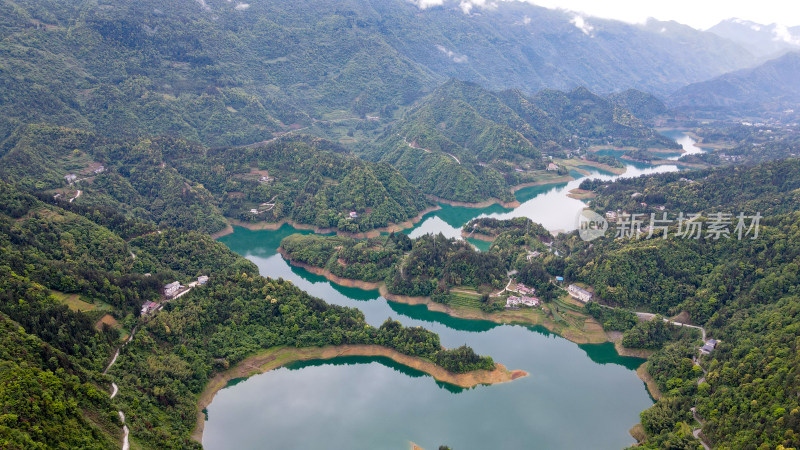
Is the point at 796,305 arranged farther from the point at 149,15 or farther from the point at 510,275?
the point at 149,15

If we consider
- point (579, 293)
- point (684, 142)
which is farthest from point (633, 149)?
point (579, 293)

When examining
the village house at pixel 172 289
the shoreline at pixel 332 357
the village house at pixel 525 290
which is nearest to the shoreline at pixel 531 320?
the village house at pixel 525 290

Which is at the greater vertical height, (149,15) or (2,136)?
(149,15)

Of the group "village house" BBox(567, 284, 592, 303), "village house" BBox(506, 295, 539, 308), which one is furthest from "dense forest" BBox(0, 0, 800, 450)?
"village house" BBox(506, 295, 539, 308)

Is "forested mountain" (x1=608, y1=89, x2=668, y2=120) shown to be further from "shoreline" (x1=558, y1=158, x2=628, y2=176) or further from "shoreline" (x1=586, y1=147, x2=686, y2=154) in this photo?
"shoreline" (x1=558, y1=158, x2=628, y2=176)

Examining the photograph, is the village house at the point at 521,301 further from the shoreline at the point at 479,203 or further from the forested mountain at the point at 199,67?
the forested mountain at the point at 199,67

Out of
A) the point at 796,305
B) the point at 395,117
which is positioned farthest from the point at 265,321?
the point at 395,117

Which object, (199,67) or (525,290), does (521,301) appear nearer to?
(525,290)
